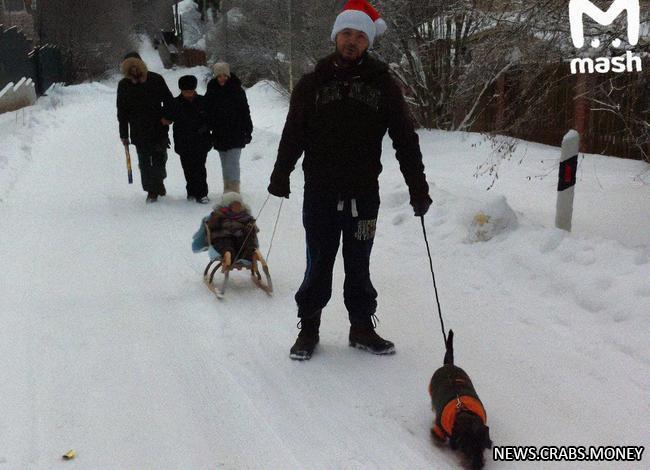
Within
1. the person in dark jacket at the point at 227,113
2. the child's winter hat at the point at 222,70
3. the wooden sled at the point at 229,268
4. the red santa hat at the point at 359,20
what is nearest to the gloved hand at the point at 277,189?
the red santa hat at the point at 359,20

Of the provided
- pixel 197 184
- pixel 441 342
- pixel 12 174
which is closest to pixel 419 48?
pixel 197 184

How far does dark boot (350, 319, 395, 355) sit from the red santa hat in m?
1.74

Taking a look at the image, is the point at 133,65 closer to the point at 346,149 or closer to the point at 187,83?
the point at 187,83

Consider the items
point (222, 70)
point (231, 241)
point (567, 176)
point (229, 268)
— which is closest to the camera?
point (229, 268)

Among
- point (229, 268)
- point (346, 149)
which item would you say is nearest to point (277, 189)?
point (346, 149)

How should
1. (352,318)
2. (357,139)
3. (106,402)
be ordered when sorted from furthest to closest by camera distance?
(352,318)
(357,139)
(106,402)

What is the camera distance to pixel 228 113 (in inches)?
326

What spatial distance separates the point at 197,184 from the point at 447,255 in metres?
4.01

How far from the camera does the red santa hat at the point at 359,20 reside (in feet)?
11.9

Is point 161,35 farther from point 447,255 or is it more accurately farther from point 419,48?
point 447,255

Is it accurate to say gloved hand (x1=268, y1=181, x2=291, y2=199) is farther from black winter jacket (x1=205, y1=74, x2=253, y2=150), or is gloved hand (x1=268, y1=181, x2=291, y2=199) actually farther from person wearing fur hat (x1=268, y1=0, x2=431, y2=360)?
black winter jacket (x1=205, y1=74, x2=253, y2=150)

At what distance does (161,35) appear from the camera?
5744 cm

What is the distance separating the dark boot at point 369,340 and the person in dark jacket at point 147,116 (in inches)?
208

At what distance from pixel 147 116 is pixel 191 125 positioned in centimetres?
58
